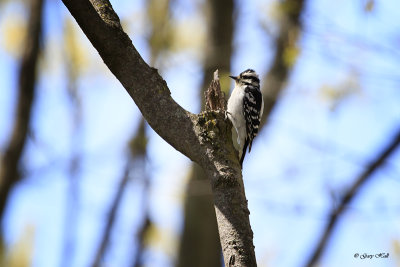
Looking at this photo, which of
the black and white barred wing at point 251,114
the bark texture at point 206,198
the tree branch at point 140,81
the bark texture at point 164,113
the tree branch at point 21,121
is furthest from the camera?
the bark texture at point 206,198

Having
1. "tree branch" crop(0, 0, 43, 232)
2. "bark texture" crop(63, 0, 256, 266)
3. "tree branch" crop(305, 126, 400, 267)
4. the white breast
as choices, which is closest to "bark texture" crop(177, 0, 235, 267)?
the white breast

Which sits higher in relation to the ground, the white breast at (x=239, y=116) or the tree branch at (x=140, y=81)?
the white breast at (x=239, y=116)

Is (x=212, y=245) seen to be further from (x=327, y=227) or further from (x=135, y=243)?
(x=327, y=227)

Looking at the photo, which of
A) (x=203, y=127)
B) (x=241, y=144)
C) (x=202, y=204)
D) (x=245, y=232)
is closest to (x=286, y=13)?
(x=241, y=144)

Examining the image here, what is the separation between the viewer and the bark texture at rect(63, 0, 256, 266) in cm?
328

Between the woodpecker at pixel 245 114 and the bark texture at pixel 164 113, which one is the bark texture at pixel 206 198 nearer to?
the woodpecker at pixel 245 114

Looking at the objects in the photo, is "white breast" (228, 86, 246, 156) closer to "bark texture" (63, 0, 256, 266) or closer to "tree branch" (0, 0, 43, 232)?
"tree branch" (0, 0, 43, 232)

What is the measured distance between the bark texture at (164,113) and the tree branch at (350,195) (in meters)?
4.91

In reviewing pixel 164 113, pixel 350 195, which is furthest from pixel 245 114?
pixel 164 113

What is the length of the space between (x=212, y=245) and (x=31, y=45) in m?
4.21

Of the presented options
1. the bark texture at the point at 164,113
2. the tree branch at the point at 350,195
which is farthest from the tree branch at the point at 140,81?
the tree branch at the point at 350,195

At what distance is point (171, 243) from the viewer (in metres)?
11.7

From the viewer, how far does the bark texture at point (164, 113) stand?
3.28 metres

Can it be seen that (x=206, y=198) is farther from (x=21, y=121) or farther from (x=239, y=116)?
(x=21, y=121)
